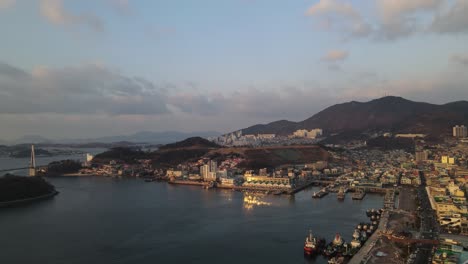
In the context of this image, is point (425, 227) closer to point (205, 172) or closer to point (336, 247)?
point (336, 247)

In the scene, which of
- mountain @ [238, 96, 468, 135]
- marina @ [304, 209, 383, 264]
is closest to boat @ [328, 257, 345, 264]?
marina @ [304, 209, 383, 264]

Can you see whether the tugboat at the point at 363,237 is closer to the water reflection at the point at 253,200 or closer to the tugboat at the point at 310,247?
the tugboat at the point at 310,247

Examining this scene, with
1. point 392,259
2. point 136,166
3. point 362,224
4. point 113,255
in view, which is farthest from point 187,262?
point 136,166

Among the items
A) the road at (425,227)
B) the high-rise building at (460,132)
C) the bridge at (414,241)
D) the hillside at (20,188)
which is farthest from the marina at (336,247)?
the high-rise building at (460,132)

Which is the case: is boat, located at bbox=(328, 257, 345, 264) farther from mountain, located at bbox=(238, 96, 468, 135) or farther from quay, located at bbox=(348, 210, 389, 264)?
mountain, located at bbox=(238, 96, 468, 135)

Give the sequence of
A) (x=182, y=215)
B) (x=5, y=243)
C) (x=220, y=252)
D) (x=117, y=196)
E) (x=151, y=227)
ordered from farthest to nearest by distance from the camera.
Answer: (x=117, y=196) → (x=182, y=215) → (x=151, y=227) → (x=5, y=243) → (x=220, y=252)

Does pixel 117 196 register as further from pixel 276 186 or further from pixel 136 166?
pixel 136 166

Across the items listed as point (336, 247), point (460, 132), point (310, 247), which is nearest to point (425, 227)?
point (336, 247)
